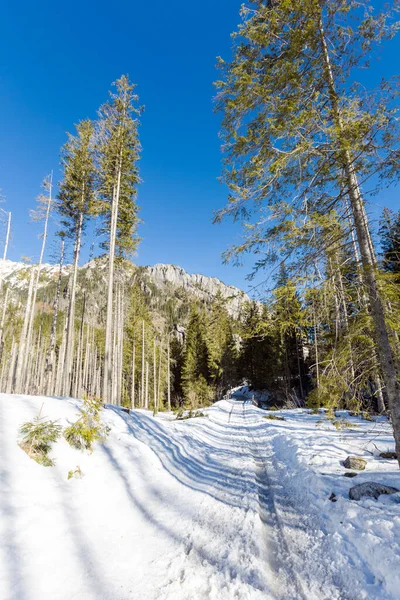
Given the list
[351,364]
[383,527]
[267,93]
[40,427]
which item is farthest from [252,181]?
[40,427]

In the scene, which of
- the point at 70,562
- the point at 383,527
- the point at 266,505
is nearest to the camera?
the point at 70,562

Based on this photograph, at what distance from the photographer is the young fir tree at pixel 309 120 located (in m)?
4.39

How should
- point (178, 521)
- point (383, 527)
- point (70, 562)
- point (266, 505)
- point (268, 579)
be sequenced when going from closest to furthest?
point (268, 579)
point (70, 562)
point (383, 527)
point (178, 521)
point (266, 505)

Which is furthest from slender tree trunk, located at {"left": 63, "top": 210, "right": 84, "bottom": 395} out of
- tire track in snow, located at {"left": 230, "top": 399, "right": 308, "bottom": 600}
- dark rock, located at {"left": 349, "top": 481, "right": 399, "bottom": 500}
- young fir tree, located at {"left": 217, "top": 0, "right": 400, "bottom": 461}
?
dark rock, located at {"left": 349, "top": 481, "right": 399, "bottom": 500}

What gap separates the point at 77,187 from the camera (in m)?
15.0

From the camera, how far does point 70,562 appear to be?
2994mm

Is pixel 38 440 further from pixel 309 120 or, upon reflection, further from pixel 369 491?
pixel 309 120

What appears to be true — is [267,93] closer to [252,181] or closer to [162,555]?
[252,181]

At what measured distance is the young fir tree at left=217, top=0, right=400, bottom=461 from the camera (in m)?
4.39

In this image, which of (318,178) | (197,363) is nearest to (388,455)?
(318,178)

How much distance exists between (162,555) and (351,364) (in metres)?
4.05

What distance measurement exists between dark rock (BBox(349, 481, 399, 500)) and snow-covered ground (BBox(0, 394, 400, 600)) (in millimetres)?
182

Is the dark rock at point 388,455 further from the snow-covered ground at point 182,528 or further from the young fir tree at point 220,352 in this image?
the young fir tree at point 220,352

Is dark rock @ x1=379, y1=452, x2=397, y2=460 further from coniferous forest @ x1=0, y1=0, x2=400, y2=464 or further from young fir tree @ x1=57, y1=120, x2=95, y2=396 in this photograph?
young fir tree @ x1=57, y1=120, x2=95, y2=396
